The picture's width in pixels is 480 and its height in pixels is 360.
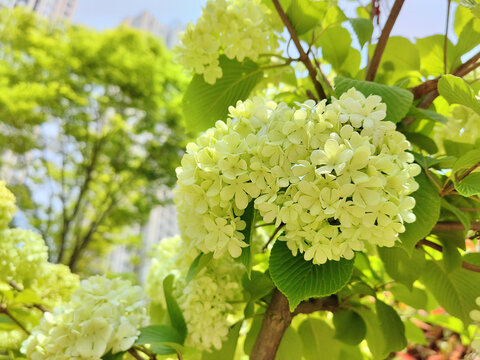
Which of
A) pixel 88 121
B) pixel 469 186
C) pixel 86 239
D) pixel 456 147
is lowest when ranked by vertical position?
pixel 469 186

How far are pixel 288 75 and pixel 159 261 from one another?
1.23 feet

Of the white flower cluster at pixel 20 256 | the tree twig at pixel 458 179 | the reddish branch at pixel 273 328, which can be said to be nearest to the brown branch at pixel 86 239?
the white flower cluster at pixel 20 256

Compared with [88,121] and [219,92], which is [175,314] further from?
[88,121]

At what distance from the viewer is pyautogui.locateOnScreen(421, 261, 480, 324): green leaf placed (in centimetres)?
47

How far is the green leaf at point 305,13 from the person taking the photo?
45 cm

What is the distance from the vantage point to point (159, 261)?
0.69 meters

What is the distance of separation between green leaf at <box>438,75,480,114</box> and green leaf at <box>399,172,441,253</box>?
3.2 inches

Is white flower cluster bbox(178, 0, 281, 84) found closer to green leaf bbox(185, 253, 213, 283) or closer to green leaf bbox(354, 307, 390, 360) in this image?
green leaf bbox(185, 253, 213, 283)

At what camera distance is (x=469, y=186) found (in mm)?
342

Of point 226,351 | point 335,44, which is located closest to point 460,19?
point 335,44

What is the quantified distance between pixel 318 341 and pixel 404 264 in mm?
174

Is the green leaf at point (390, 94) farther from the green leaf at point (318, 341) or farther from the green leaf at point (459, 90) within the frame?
the green leaf at point (318, 341)

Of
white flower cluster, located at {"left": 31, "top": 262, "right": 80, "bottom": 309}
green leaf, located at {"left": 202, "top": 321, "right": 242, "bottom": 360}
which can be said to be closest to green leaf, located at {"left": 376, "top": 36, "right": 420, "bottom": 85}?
green leaf, located at {"left": 202, "top": 321, "right": 242, "bottom": 360}

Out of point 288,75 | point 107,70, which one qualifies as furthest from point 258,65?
point 107,70
